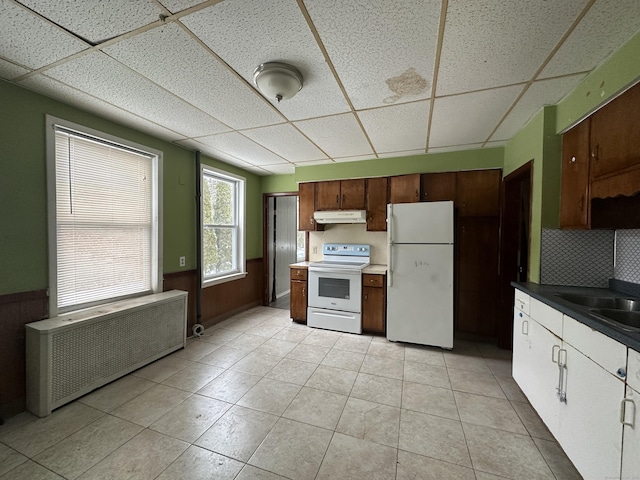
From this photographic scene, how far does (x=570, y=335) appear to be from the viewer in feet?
4.61

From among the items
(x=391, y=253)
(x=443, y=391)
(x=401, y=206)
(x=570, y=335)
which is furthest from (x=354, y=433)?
(x=401, y=206)

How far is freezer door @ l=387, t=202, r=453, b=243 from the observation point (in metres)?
2.88

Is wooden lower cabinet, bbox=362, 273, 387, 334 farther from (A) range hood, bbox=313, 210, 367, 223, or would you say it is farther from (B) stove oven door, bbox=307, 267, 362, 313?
(A) range hood, bbox=313, 210, 367, 223

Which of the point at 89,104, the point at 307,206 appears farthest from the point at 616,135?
the point at 89,104

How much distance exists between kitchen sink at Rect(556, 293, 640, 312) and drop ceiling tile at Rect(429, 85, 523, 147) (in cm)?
156

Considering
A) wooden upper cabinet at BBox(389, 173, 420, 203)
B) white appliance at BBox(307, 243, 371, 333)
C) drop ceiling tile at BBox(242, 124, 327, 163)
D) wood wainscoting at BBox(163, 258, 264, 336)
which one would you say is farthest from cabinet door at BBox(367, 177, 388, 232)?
wood wainscoting at BBox(163, 258, 264, 336)

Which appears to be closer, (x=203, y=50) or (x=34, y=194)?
(x=203, y=50)

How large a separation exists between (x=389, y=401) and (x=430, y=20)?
252 centimetres

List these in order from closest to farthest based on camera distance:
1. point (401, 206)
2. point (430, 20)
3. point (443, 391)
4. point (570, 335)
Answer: point (430, 20), point (570, 335), point (443, 391), point (401, 206)

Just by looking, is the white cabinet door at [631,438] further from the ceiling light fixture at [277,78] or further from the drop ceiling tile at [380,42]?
the ceiling light fixture at [277,78]

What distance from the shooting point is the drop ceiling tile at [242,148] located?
9.36ft

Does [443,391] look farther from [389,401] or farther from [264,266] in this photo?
[264,266]

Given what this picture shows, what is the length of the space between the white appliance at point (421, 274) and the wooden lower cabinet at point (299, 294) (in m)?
1.25

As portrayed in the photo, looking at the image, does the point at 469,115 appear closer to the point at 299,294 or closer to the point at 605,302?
the point at 605,302
